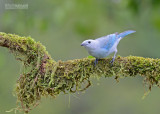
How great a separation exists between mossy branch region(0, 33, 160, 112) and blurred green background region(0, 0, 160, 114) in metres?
0.21

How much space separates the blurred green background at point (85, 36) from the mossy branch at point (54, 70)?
21 cm

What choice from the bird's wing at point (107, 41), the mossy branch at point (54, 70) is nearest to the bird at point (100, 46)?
the bird's wing at point (107, 41)

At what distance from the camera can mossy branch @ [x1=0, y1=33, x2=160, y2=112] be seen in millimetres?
4234

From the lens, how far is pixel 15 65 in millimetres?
13328

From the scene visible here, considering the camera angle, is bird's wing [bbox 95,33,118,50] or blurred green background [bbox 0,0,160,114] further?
blurred green background [bbox 0,0,160,114]

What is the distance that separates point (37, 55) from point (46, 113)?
1218 cm

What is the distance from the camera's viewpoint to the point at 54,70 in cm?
427

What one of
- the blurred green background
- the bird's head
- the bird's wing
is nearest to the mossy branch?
the blurred green background

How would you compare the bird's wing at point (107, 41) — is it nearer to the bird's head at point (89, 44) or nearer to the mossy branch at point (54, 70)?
the bird's head at point (89, 44)

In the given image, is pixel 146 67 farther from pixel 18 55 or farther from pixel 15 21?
pixel 15 21

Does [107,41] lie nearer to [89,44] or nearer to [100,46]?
[100,46]

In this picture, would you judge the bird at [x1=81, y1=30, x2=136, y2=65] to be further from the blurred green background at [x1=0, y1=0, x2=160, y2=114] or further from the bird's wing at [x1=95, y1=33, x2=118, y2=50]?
the blurred green background at [x1=0, y1=0, x2=160, y2=114]

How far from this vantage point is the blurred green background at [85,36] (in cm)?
546

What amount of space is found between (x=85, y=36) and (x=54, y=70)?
1282 millimetres
